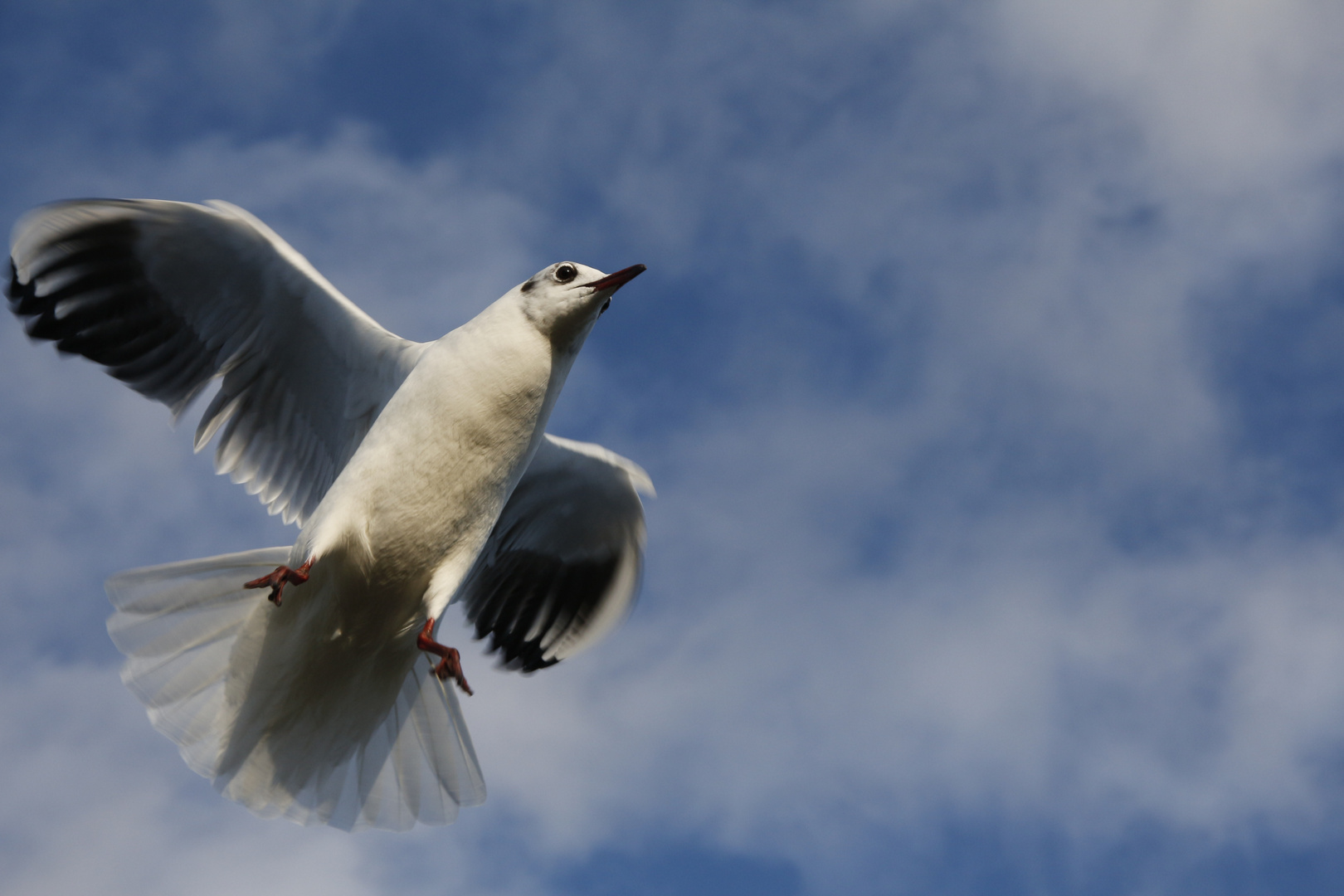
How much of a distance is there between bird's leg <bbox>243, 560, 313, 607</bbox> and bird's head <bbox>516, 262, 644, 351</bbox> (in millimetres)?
1706

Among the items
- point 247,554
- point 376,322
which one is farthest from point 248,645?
point 376,322

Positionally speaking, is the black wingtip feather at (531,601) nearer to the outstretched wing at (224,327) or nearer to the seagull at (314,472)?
the seagull at (314,472)

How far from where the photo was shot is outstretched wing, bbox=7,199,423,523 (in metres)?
6.46

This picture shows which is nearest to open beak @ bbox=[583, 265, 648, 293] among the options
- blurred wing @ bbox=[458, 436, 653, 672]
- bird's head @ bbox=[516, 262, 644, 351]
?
bird's head @ bbox=[516, 262, 644, 351]

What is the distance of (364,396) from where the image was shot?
679cm

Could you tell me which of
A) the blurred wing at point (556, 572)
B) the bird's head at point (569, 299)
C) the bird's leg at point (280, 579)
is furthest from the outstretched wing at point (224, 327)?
the bird's leg at point (280, 579)

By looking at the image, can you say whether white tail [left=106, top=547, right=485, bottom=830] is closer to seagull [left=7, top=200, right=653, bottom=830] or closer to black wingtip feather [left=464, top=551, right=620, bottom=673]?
seagull [left=7, top=200, right=653, bottom=830]

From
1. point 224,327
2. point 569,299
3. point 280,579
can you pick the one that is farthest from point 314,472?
point 569,299

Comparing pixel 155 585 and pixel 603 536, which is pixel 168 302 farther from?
pixel 603 536

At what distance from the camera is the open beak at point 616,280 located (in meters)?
6.23

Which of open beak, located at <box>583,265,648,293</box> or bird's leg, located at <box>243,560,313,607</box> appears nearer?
bird's leg, located at <box>243,560,313,607</box>

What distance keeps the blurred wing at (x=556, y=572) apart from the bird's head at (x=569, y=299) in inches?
58.8

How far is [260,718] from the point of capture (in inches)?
254

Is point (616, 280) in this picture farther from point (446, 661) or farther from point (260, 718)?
point (260, 718)
